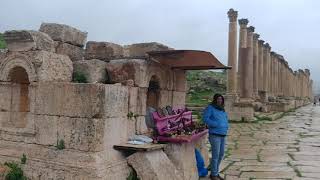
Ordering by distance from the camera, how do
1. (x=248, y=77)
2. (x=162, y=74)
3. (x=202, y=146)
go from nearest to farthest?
(x=162, y=74)
(x=202, y=146)
(x=248, y=77)

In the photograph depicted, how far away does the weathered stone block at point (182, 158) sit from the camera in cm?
743

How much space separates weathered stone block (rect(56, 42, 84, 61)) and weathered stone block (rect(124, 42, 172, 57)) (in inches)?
37.9

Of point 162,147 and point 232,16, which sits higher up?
point 232,16

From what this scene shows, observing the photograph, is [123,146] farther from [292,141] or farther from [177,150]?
[292,141]

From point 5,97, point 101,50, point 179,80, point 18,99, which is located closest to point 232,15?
point 179,80

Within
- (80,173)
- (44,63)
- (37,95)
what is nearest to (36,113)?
(37,95)

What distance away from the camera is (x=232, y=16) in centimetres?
2558

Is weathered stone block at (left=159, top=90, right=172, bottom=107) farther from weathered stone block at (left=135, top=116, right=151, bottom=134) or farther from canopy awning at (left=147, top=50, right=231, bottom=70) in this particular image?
weathered stone block at (left=135, top=116, right=151, bottom=134)

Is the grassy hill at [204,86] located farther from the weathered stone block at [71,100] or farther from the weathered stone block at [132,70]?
the weathered stone block at [71,100]

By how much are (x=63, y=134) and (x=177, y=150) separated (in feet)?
6.55

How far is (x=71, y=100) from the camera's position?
21.7 feet

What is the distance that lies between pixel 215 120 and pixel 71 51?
305 cm

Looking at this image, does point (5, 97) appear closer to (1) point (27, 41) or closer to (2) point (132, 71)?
(1) point (27, 41)

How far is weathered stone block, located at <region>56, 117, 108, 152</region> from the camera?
251 inches
